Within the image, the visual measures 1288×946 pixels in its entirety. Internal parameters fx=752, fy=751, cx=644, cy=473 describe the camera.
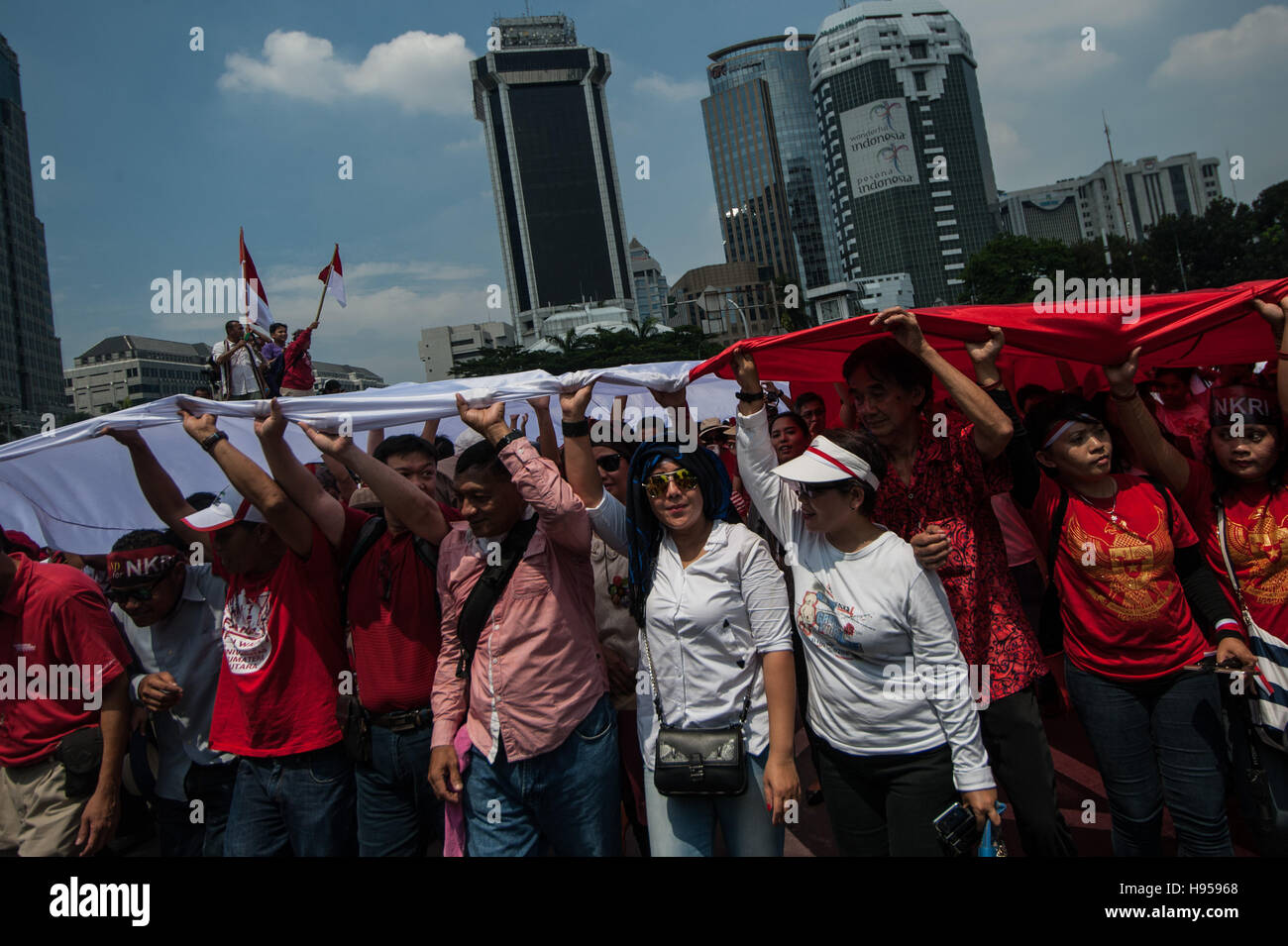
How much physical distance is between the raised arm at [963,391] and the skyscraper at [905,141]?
365 ft

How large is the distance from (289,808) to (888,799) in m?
2.13

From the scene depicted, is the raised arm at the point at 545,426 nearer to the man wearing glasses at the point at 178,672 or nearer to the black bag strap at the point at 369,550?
the black bag strap at the point at 369,550

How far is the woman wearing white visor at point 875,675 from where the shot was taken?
7.41 feet

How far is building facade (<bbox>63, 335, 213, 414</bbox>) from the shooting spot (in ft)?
306

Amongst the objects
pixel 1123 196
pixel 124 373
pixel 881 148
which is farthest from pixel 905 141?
pixel 124 373

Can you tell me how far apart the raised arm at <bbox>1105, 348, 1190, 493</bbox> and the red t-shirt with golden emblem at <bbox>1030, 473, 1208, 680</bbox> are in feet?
0.43

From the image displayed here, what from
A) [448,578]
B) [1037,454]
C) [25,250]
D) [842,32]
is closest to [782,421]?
[1037,454]

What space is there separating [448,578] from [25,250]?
10971 cm

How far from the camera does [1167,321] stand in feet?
9.28

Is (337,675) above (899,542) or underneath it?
underneath

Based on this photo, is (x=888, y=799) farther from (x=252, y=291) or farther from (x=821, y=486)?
(x=252, y=291)

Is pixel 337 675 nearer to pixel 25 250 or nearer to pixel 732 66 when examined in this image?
pixel 25 250

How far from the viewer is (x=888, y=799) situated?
2320mm

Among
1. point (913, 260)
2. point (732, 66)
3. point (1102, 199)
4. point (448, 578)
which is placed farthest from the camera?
point (1102, 199)
